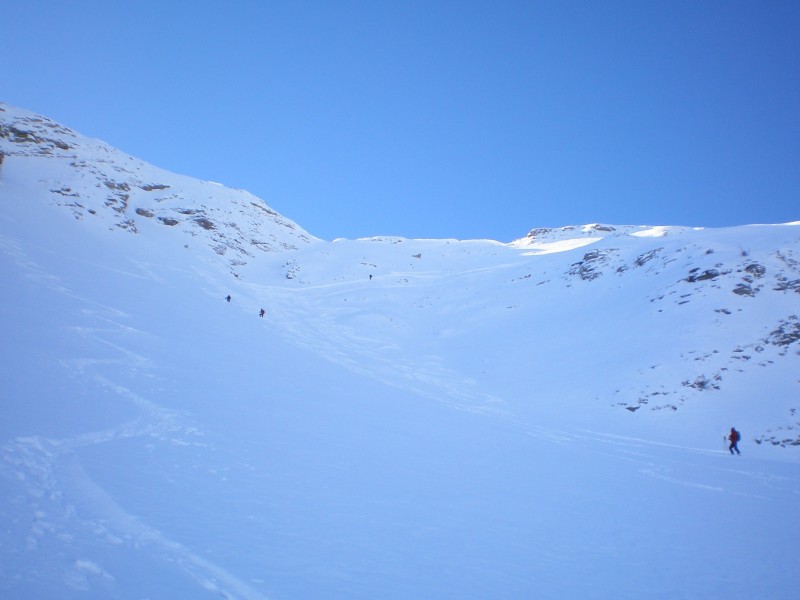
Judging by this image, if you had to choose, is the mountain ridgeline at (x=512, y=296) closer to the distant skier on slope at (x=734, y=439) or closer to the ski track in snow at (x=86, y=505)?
the distant skier on slope at (x=734, y=439)

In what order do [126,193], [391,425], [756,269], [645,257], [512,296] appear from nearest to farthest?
[391,425] < [756,269] < [645,257] < [512,296] < [126,193]

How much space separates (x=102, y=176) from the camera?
50.8 m

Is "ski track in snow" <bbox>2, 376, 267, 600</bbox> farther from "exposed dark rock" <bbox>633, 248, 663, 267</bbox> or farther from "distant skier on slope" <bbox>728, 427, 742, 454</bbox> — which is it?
"exposed dark rock" <bbox>633, 248, 663, 267</bbox>

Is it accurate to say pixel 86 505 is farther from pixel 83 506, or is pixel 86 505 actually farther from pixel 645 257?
pixel 645 257

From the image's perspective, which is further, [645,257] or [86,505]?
[645,257]

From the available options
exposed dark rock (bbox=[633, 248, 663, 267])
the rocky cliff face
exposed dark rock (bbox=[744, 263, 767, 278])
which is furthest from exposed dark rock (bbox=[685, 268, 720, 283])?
the rocky cliff face

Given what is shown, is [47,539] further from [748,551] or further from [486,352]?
[486,352]

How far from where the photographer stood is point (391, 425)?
587 inches

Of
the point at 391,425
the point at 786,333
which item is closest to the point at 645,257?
the point at 786,333

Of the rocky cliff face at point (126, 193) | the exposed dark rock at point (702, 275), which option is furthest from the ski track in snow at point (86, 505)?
the rocky cliff face at point (126, 193)

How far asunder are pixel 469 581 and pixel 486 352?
2569 cm

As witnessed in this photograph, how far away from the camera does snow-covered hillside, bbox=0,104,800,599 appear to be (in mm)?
6078

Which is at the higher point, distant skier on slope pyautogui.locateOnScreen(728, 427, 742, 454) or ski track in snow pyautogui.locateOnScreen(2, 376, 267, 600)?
distant skier on slope pyautogui.locateOnScreen(728, 427, 742, 454)

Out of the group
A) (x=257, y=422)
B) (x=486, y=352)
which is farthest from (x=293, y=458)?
(x=486, y=352)
